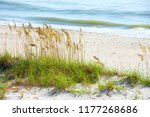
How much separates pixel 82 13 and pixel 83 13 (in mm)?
76

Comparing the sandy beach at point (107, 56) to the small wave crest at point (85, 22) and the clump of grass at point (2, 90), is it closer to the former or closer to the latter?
the clump of grass at point (2, 90)

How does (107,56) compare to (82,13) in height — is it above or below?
below

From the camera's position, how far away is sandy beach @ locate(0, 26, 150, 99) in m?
7.54

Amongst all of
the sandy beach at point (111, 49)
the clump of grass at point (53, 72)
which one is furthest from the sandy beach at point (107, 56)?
the clump of grass at point (53, 72)

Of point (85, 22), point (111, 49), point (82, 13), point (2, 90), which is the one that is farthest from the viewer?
point (82, 13)

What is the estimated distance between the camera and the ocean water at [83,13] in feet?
69.3

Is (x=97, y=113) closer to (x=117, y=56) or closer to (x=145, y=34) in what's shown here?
(x=117, y=56)

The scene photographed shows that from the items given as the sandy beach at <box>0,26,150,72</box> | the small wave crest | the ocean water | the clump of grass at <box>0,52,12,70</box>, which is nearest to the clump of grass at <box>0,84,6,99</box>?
the clump of grass at <box>0,52,12,70</box>

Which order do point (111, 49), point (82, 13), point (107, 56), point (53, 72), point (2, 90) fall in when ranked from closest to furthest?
point (2, 90) < point (53, 72) < point (107, 56) < point (111, 49) < point (82, 13)

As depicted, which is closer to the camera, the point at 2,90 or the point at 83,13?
the point at 2,90

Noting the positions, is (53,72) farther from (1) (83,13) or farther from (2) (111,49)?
(1) (83,13)

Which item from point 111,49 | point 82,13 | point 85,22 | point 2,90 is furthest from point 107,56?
point 82,13

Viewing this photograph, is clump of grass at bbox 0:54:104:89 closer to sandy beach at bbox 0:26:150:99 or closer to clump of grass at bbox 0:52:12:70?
clump of grass at bbox 0:52:12:70

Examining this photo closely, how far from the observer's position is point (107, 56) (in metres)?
11.5
